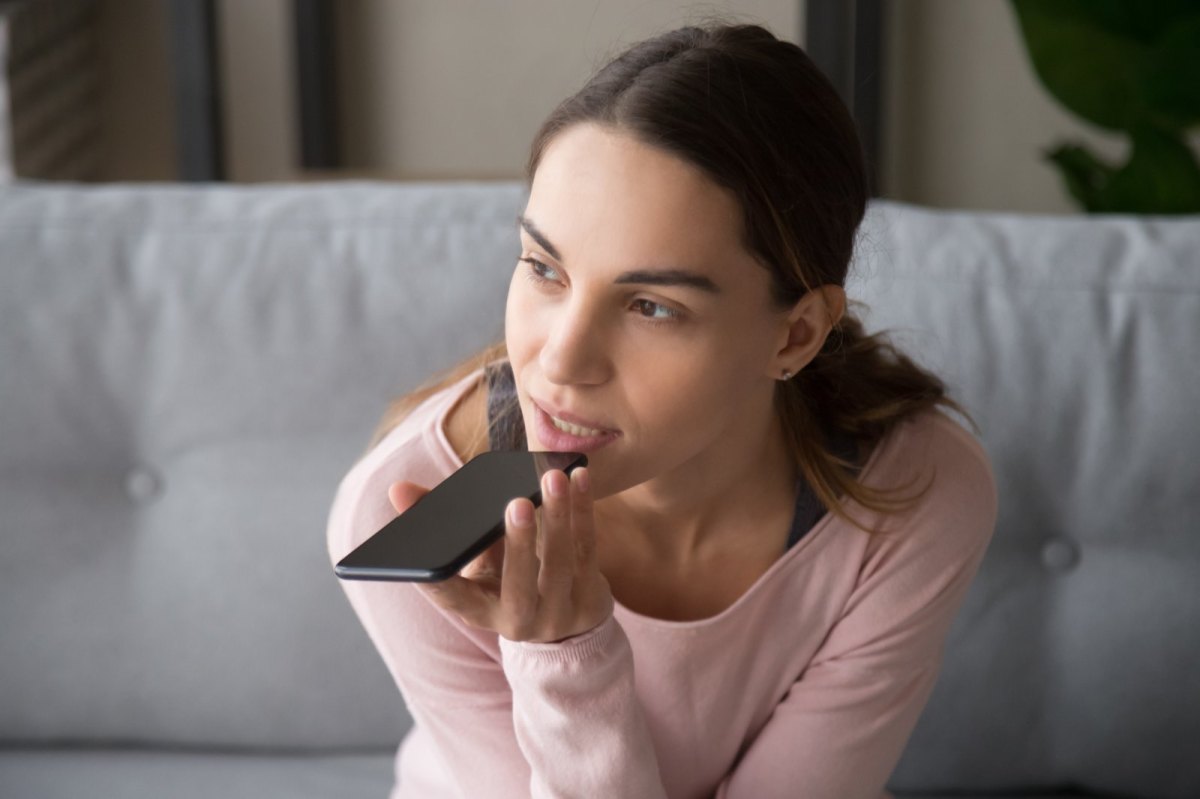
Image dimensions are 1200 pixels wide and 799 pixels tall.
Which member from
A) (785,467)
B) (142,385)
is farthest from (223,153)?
(785,467)

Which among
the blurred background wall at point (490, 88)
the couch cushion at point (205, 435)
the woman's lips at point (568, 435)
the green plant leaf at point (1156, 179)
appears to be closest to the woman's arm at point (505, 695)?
the woman's lips at point (568, 435)

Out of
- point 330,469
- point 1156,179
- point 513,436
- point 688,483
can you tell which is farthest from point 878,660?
point 1156,179

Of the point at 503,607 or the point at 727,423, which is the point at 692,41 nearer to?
the point at 727,423

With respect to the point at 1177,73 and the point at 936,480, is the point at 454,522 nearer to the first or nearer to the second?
the point at 936,480

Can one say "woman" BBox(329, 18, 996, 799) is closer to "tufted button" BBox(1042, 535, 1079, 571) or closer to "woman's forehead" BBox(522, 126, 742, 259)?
"woman's forehead" BBox(522, 126, 742, 259)

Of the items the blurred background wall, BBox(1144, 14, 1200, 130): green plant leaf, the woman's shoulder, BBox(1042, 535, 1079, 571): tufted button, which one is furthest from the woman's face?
the blurred background wall

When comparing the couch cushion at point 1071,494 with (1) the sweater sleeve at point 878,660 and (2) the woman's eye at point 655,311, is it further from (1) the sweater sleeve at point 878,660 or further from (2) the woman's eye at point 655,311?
(2) the woman's eye at point 655,311

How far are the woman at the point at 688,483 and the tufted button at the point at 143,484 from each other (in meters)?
0.38

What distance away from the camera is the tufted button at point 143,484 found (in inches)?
54.9

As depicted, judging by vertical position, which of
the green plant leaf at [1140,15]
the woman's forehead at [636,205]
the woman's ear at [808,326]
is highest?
the green plant leaf at [1140,15]

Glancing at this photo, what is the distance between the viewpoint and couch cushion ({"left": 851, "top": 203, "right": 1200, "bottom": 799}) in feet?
4.29

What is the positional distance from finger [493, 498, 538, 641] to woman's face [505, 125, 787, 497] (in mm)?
102

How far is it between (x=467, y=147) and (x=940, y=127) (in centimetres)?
93

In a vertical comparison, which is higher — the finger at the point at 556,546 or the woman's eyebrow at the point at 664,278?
the woman's eyebrow at the point at 664,278
